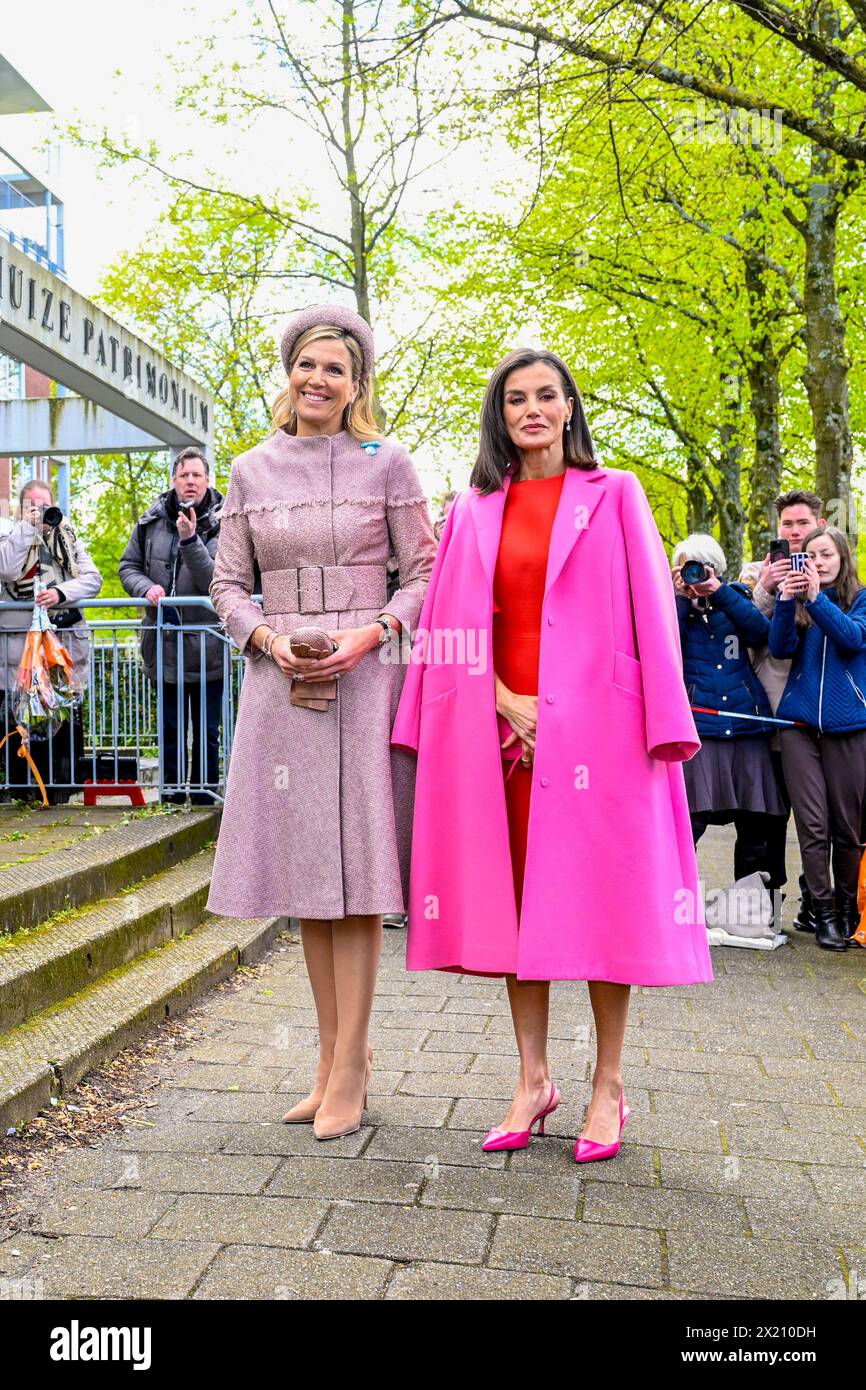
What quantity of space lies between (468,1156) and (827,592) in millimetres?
4348

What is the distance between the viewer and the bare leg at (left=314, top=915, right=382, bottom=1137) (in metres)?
3.88

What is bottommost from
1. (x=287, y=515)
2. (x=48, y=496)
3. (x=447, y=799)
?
(x=447, y=799)

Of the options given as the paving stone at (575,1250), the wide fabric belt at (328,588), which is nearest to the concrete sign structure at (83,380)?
the wide fabric belt at (328,588)

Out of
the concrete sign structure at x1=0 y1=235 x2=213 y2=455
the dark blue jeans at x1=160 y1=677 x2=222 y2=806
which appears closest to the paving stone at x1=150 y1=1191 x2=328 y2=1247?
the dark blue jeans at x1=160 y1=677 x2=222 y2=806

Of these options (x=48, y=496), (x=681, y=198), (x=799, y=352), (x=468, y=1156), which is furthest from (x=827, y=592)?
(x=799, y=352)

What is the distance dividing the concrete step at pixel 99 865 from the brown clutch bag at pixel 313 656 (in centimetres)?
193

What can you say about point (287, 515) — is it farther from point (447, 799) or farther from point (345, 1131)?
point (345, 1131)

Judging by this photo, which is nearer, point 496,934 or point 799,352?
point 496,934

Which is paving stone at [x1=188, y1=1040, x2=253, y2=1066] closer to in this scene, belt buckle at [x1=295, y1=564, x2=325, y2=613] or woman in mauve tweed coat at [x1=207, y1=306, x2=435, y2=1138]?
woman in mauve tweed coat at [x1=207, y1=306, x2=435, y2=1138]

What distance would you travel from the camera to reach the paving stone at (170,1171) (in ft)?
11.4

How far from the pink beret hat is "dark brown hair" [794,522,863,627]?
144 inches

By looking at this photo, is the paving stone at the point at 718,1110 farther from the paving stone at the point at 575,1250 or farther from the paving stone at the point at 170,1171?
the paving stone at the point at 170,1171

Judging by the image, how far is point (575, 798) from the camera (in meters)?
3.64
